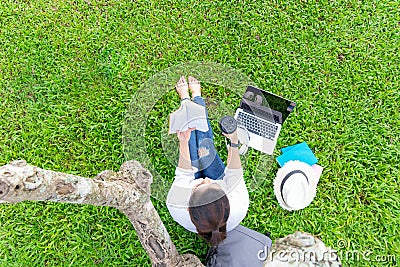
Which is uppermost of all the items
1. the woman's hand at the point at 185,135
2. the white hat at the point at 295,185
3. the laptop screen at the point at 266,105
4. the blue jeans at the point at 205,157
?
the laptop screen at the point at 266,105

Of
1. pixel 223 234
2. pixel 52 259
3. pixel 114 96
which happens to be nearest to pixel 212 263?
pixel 223 234

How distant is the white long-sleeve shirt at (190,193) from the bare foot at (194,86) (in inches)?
21.3

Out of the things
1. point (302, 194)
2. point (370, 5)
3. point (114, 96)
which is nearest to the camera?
point (302, 194)

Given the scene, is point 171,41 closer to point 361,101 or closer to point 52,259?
point 361,101

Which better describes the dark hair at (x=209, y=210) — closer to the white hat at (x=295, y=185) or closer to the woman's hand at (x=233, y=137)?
the woman's hand at (x=233, y=137)

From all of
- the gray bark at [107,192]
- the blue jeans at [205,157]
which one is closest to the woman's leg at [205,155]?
the blue jeans at [205,157]

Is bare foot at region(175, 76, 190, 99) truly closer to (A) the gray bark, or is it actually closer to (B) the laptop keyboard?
(B) the laptop keyboard

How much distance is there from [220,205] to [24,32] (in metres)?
2.00

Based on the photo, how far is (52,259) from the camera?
2371 millimetres

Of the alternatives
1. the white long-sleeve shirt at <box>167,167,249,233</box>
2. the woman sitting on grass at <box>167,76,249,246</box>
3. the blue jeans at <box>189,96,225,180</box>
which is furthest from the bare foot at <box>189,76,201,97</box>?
the white long-sleeve shirt at <box>167,167,249,233</box>


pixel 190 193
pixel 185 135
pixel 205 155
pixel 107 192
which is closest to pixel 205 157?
pixel 205 155

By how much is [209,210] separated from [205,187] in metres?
0.12

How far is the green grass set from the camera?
2.41 metres

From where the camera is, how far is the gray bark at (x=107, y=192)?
1065 millimetres
